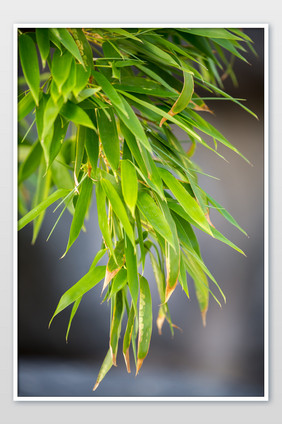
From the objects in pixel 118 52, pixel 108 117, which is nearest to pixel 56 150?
pixel 108 117

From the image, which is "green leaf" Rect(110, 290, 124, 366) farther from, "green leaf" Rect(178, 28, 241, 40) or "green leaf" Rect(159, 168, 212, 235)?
"green leaf" Rect(178, 28, 241, 40)

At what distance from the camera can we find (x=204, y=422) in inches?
49.4

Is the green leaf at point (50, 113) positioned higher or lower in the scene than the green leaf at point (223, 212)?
higher

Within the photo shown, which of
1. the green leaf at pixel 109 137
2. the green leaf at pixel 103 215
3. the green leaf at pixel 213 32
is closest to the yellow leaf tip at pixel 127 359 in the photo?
the green leaf at pixel 103 215

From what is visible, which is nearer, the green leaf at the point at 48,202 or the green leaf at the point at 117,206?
the green leaf at the point at 117,206

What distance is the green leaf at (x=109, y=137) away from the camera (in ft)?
3.51

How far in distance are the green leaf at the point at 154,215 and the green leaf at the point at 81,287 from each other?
0.70 ft

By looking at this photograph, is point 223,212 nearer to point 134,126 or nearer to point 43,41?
point 134,126

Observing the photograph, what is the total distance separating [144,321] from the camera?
1155 millimetres

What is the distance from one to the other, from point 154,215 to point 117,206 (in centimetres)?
9

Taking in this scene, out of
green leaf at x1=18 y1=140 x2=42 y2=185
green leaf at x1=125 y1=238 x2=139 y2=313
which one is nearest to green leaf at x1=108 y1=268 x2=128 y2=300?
green leaf at x1=125 y1=238 x2=139 y2=313

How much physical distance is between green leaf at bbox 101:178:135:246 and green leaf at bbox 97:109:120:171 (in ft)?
0.16

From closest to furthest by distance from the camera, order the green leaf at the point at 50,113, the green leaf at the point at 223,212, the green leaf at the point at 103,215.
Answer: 1. the green leaf at the point at 50,113
2. the green leaf at the point at 103,215
3. the green leaf at the point at 223,212

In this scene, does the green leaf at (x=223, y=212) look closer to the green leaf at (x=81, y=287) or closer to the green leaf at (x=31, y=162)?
the green leaf at (x=81, y=287)
